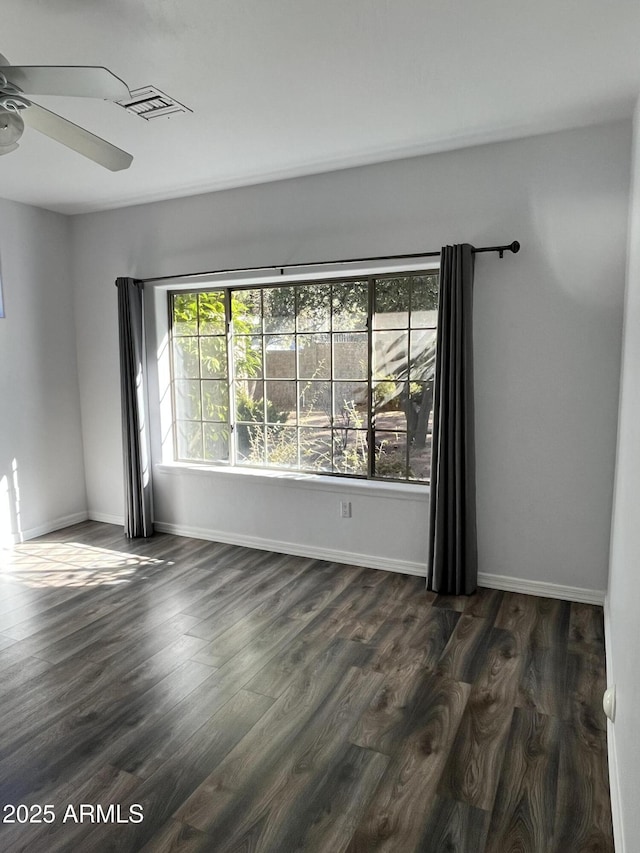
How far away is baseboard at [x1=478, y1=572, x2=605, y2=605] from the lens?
332 centimetres

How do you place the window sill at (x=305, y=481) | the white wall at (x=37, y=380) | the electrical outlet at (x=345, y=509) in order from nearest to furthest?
the window sill at (x=305, y=481) → the electrical outlet at (x=345, y=509) → the white wall at (x=37, y=380)

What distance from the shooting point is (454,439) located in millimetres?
3424

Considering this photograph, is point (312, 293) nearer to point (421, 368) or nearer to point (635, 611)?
point (421, 368)

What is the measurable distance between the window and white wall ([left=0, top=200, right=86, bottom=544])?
1.05m

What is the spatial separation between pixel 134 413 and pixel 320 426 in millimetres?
1607

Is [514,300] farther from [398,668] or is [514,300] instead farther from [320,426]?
[398,668]

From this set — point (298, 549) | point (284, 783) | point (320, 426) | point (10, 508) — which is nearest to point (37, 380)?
point (10, 508)

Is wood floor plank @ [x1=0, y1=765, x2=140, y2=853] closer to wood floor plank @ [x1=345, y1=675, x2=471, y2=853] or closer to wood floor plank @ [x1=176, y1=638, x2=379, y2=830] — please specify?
wood floor plank @ [x1=176, y1=638, x2=379, y2=830]

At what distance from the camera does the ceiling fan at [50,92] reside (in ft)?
5.70

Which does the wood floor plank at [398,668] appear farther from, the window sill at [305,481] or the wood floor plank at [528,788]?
the window sill at [305,481]

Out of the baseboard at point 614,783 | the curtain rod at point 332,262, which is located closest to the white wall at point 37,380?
the curtain rod at point 332,262

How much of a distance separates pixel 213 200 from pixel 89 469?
272 centimetres

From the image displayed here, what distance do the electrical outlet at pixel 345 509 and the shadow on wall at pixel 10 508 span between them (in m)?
2.76

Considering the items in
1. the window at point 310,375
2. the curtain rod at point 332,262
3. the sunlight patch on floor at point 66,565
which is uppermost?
the curtain rod at point 332,262
